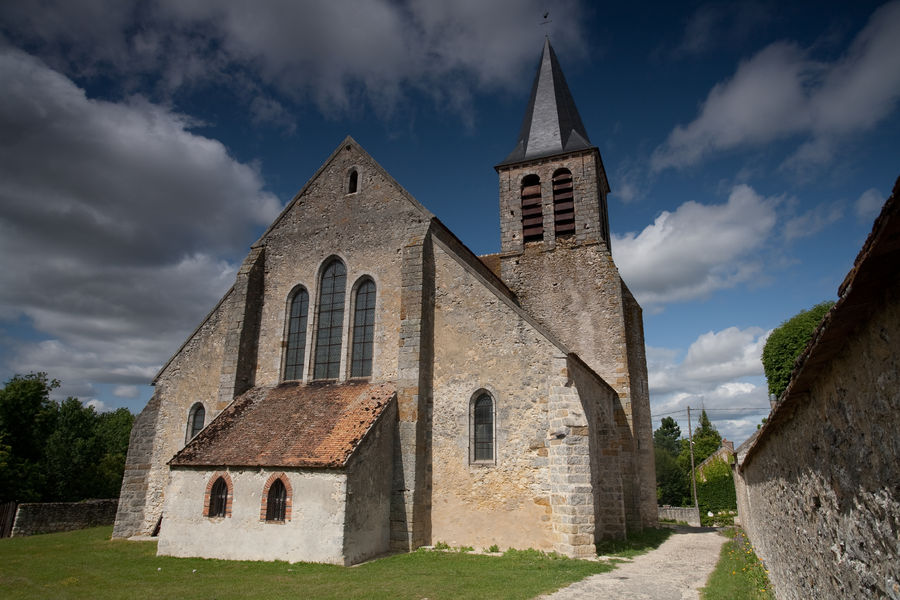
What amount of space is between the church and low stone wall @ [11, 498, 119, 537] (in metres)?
4.56

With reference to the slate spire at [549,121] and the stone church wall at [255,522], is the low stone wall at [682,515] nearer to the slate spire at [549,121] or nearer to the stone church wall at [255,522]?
the slate spire at [549,121]

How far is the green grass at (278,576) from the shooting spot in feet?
29.9

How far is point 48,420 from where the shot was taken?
27688 millimetres

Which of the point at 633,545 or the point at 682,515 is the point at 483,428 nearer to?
the point at 633,545

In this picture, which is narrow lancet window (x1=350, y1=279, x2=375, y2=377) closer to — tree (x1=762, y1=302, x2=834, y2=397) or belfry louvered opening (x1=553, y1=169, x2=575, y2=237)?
belfry louvered opening (x1=553, y1=169, x2=575, y2=237)

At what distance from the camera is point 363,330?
641 inches

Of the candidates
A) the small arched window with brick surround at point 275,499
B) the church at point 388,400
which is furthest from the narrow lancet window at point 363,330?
the small arched window with brick surround at point 275,499

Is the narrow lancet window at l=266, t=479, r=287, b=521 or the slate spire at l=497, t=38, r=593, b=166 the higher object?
the slate spire at l=497, t=38, r=593, b=166

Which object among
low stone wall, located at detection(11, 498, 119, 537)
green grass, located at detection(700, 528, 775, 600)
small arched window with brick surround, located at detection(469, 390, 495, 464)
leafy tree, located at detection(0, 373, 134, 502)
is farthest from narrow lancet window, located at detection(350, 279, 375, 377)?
leafy tree, located at detection(0, 373, 134, 502)

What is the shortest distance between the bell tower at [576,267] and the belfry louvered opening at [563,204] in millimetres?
40

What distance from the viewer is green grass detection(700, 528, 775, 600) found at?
809cm

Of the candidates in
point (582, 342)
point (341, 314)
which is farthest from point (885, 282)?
point (582, 342)

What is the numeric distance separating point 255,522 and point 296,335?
6.19 meters

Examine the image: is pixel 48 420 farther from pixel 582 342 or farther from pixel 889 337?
pixel 889 337
